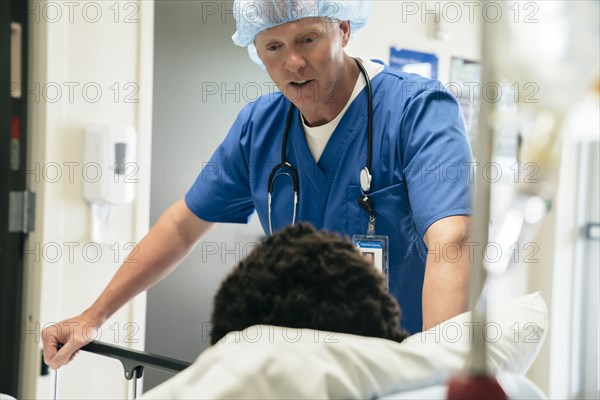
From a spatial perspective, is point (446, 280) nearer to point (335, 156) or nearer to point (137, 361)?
point (335, 156)

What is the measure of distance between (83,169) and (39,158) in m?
0.13

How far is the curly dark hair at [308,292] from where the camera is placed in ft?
2.56

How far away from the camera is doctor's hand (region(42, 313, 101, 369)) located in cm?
158

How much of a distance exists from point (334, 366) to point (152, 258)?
118 cm

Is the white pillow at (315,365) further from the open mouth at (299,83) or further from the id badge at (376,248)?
the open mouth at (299,83)

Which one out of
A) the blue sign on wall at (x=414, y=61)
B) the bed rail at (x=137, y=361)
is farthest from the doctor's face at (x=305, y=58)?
the blue sign on wall at (x=414, y=61)

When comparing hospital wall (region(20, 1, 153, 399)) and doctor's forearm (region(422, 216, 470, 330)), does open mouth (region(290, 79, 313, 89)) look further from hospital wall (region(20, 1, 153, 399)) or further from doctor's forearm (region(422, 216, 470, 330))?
hospital wall (region(20, 1, 153, 399))

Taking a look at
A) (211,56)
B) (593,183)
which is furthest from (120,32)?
(593,183)

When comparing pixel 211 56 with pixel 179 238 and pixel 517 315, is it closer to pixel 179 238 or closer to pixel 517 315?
pixel 179 238

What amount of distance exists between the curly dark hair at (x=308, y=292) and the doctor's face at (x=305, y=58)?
0.80 metres

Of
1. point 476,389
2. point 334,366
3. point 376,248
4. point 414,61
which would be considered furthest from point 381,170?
point 414,61

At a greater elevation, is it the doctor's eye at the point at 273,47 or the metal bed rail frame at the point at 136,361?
the doctor's eye at the point at 273,47

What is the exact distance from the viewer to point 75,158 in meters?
2.21

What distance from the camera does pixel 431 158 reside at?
1438 mm
